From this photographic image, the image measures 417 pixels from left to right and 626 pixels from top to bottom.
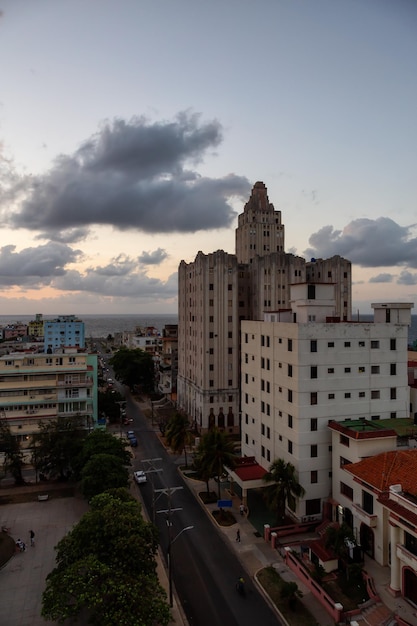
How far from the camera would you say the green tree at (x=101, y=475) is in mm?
43531

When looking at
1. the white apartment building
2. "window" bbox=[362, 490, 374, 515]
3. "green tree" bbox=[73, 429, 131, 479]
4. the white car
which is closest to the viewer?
"window" bbox=[362, 490, 374, 515]

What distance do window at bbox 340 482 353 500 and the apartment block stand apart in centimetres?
4000

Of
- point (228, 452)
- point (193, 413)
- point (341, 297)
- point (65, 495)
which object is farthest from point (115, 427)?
point (341, 297)

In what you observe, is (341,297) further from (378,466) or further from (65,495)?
(65,495)

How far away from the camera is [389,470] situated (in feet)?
122

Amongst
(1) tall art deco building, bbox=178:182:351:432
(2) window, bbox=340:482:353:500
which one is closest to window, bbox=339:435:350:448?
(2) window, bbox=340:482:353:500

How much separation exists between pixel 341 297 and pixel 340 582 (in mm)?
64385

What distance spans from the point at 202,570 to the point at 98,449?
1877 centimetres

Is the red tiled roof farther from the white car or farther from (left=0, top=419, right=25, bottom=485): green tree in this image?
(left=0, top=419, right=25, bottom=485): green tree

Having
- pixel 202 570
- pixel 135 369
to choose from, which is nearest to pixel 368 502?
pixel 202 570

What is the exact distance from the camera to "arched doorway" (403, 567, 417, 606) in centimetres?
3113

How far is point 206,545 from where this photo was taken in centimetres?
4175

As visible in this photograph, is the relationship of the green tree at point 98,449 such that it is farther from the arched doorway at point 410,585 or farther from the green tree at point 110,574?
the arched doorway at point 410,585

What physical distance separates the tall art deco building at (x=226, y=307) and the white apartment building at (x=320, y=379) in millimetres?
29850
